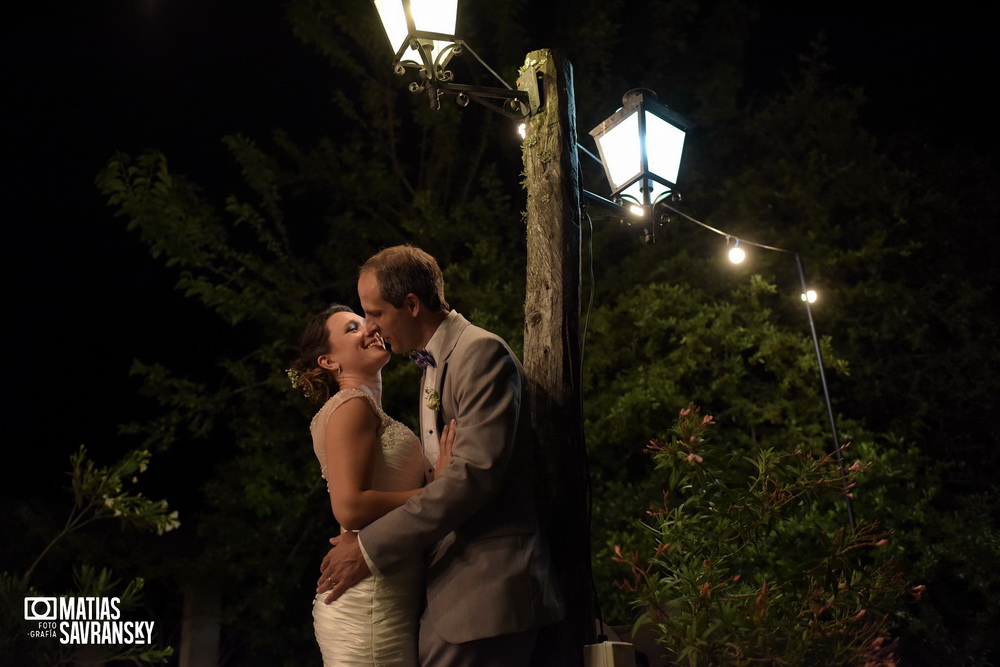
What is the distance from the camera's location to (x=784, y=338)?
878 cm

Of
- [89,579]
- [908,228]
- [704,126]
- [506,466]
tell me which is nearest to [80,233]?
[89,579]

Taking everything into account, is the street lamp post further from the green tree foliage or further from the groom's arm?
the green tree foliage

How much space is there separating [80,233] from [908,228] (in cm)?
1094

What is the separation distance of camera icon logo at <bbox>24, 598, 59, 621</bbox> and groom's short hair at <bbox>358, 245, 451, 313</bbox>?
3483mm

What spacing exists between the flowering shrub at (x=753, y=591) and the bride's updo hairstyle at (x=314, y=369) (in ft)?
4.20

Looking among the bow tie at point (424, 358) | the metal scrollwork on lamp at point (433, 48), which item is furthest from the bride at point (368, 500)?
the metal scrollwork on lamp at point (433, 48)

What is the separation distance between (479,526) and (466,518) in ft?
0.45

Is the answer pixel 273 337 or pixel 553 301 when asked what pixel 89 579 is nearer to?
pixel 553 301

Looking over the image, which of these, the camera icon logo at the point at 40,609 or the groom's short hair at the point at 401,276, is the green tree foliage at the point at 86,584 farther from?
the groom's short hair at the point at 401,276

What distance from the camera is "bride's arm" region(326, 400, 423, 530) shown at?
2590mm

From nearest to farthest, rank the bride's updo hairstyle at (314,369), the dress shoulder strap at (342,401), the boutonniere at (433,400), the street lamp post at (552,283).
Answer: the boutonniere at (433,400)
the dress shoulder strap at (342,401)
the street lamp post at (552,283)
the bride's updo hairstyle at (314,369)

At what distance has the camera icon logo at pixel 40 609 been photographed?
474cm

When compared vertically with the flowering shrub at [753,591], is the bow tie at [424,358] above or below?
above
